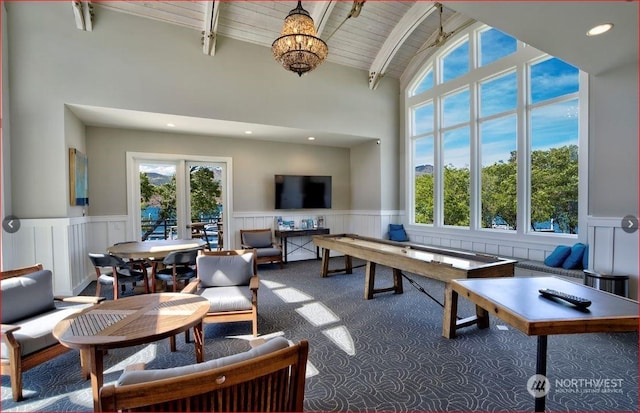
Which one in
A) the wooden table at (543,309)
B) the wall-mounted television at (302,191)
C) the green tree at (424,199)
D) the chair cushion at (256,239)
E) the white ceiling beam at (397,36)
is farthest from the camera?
the wall-mounted television at (302,191)

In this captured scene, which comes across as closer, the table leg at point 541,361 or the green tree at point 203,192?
the table leg at point 541,361

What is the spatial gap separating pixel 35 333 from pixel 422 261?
347 centimetres

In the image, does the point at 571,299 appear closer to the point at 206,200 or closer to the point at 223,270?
the point at 223,270

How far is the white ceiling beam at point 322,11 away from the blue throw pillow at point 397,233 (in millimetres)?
4423

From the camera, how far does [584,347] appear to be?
2893mm

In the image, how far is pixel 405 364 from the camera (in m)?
2.64

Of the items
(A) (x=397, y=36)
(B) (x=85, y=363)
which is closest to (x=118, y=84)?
(B) (x=85, y=363)

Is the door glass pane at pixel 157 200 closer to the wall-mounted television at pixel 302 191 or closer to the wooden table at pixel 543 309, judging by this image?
the wall-mounted television at pixel 302 191

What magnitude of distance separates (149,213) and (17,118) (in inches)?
99.5

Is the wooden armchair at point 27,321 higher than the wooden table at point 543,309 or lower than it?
lower

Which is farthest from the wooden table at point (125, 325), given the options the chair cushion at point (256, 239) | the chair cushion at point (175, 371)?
the chair cushion at point (256, 239)

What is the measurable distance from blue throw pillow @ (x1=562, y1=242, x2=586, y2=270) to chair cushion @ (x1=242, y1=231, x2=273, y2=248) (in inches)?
206

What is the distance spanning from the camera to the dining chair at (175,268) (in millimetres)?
3930

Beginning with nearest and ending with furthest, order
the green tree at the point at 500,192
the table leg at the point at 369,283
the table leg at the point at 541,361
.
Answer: the table leg at the point at 541,361 → the table leg at the point at 369,283 → the green tree at the point at 500,192
